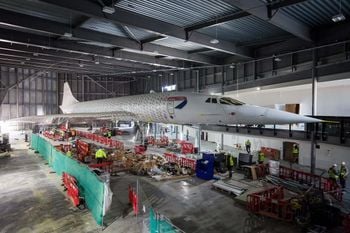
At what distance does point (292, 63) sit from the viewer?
18.2 meters

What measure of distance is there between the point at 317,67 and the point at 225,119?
7734 millimetres

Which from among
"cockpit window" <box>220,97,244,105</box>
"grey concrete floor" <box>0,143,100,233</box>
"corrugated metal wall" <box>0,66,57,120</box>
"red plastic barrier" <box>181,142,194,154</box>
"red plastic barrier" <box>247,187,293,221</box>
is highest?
"corrugated metal wall" <box>0,66,57,120</box>

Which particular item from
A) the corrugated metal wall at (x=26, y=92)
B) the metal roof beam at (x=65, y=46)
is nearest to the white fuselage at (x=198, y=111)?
the metal roof beam at (x=65, y=46)

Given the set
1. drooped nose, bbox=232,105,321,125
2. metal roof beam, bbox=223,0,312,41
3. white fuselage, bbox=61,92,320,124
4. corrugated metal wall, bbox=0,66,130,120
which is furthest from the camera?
corrugated metal wall, bbox=0,66,130,120

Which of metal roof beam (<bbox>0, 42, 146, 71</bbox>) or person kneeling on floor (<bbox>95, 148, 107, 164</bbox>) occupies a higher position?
metal roof beam (<bbox>0, 42, 146, 71</bbox>)

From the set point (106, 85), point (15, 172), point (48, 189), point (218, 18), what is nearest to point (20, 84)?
point (106, 85)

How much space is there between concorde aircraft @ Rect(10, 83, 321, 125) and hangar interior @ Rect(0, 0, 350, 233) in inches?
3.6

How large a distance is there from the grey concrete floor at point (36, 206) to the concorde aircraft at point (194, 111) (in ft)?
17.1

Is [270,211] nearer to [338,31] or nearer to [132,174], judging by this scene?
[132,174]

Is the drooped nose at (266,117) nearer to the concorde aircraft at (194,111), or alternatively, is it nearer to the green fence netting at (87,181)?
the concorde aircraft at (194,111)

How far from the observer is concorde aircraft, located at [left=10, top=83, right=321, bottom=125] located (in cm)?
1121

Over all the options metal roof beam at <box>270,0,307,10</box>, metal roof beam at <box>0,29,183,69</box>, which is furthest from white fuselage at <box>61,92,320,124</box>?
metal roof beam at <box>0,29,183,69</box>

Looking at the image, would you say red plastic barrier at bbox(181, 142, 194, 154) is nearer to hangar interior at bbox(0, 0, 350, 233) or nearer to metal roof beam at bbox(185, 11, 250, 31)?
hangar interior at bbox(0, 0, 350, 233)

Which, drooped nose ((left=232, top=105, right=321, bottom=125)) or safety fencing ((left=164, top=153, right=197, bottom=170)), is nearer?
drooped nose ((left=232, top=105, right=321, bottom=125))
